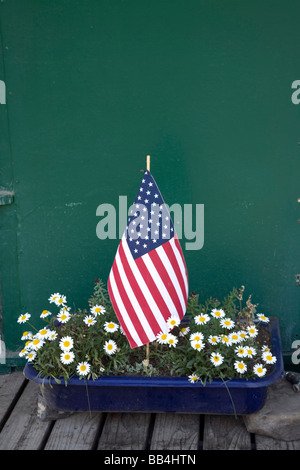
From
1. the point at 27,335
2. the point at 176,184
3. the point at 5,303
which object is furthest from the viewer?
the point at 5,303

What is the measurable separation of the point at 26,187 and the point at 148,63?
3.12ft

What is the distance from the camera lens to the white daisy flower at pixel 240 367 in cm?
256

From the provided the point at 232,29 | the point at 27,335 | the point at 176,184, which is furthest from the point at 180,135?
the point at 27,335

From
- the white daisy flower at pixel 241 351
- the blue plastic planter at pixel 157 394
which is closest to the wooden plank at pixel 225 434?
the blue plastic planter at pixel 157 394

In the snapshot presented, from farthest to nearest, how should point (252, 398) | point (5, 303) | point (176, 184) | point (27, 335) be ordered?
point (5, 303) < point (176, 184) < point (27, 335) < point (252, 398)

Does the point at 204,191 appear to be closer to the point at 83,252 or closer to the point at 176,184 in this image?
the point at 176,184

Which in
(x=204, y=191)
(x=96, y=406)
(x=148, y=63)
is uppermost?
(x=148, y=63)

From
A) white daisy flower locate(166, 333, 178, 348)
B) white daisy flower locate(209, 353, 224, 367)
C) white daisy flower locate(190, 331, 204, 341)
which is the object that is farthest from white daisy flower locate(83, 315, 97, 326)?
white daisy flower locate(209, 353, 224, 367)

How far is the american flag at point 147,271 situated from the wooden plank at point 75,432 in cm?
50

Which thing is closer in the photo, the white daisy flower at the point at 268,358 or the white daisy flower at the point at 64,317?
the white daisy flower at the point at 268,358

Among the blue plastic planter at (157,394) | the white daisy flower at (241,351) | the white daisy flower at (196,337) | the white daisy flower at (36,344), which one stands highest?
the white daisy flower at (196,337)

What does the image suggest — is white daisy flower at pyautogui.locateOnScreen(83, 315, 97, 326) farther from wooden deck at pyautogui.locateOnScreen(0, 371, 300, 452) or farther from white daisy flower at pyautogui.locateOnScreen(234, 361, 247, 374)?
white daisy flower at pyautogui.locateOnScreen(234, 361, 247, 374)

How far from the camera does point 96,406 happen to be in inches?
106

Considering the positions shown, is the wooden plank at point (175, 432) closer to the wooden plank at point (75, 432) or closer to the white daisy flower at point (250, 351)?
the wooden plank at point (75, 432)
